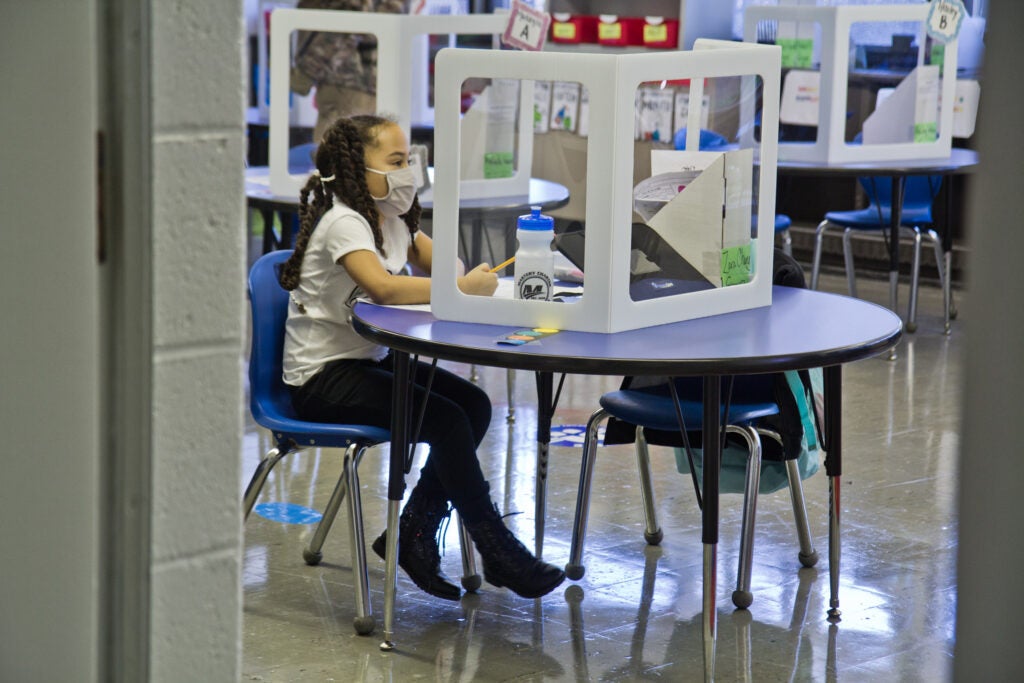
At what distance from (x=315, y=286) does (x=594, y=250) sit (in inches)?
27.0

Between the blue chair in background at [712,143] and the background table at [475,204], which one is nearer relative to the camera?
the background table at [475,204]

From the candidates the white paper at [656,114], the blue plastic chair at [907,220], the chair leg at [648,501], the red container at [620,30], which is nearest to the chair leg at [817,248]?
the blue plastic chair at [907,220]

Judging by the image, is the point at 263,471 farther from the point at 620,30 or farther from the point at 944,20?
the point at 620,30

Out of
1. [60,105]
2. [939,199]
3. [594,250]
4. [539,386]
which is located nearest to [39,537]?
[60,105]

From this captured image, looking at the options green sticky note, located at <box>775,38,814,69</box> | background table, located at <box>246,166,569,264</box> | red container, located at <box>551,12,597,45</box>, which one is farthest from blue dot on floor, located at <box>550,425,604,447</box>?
red container, located at <box>551,12,597,45</box>

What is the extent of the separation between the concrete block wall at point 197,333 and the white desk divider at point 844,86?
4.46m

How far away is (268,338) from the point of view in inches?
118

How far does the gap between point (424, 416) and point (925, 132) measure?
369 cm

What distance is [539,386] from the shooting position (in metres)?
3.16

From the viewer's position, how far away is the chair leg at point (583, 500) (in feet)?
10.3

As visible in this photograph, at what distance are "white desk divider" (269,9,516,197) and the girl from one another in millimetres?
1424

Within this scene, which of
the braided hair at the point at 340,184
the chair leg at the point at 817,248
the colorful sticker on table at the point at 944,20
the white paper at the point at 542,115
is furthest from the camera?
the chair leg at the point at 817,248

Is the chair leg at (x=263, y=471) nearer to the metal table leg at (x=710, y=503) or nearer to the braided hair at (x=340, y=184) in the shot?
the braided hair at (x=340, y=184)

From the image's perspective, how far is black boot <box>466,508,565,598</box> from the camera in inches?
113
